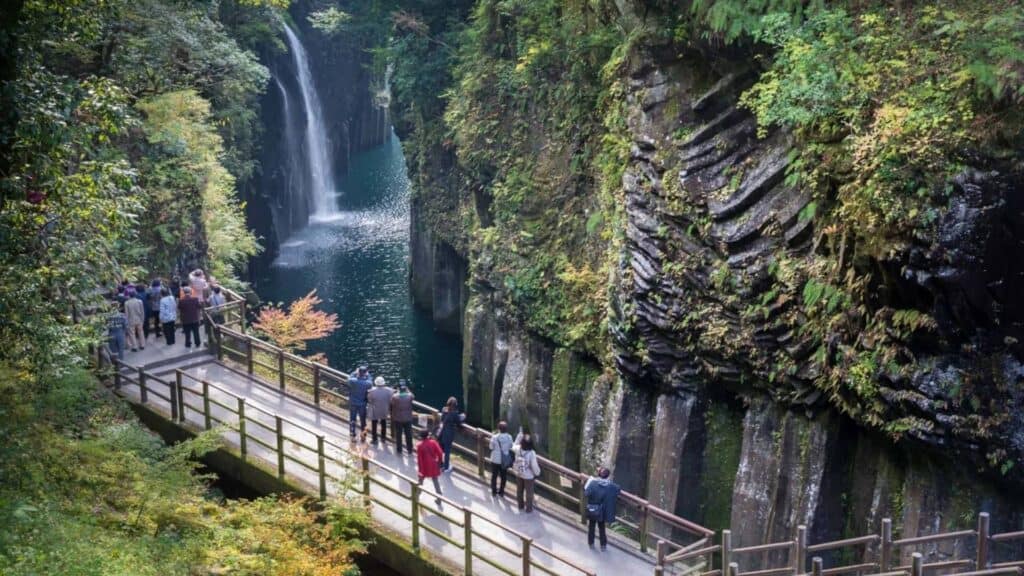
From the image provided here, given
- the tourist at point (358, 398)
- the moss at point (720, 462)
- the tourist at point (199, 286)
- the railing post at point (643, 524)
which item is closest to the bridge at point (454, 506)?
the railing post at point (643, 524)

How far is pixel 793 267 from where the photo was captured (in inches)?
725

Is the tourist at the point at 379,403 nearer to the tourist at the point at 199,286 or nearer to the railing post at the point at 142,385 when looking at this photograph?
the railing post at the point at 142,385

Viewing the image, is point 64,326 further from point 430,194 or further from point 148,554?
point 430,194

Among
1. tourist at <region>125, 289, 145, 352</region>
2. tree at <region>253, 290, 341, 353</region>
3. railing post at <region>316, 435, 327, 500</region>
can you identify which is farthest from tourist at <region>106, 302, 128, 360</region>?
tree at <region>253, 290, 341, 353</region>

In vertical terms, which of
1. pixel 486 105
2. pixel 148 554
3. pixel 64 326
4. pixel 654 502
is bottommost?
pixel 654 502

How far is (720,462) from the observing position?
21.0 meters

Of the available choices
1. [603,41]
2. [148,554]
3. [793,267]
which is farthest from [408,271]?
[148,554]

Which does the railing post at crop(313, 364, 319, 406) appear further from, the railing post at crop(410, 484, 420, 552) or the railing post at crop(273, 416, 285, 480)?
the railing post at crop(410, 484, 420, 552)

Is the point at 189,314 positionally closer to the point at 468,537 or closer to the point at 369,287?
the point at 468,537

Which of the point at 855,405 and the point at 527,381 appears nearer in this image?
the point at 855,405

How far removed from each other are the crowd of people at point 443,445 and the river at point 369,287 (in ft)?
52.5

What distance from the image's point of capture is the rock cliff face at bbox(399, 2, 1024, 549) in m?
15.6

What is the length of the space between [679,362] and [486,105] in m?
Answer: 14.9

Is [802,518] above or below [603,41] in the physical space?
below
